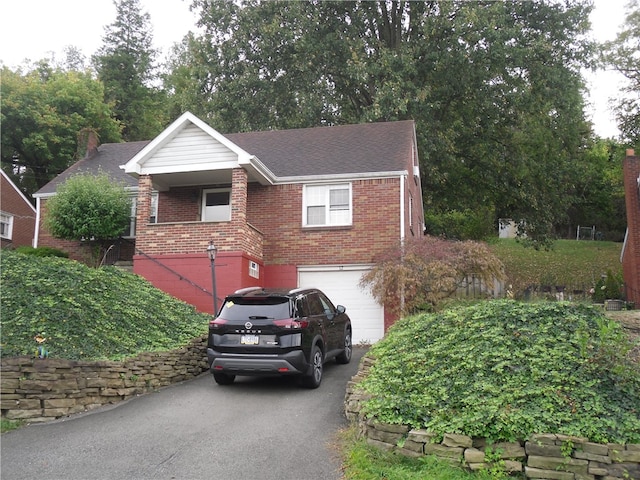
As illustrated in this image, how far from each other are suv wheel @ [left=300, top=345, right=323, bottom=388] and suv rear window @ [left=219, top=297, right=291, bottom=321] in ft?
2.83

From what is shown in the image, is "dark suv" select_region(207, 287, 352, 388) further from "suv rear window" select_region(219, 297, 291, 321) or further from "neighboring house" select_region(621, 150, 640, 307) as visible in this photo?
"neighboring house" select_region(621, 150, 640, 307)

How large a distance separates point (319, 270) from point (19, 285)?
8298mm

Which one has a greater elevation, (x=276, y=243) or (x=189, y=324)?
(x=276, y=243)

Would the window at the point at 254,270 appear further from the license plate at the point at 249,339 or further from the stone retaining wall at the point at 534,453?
the stone retaining wall at the point at 534,453

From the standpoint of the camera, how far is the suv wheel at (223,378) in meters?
9.43

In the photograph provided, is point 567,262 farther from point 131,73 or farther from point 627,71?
point 131,73

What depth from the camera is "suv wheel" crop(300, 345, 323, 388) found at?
8984 millimetres

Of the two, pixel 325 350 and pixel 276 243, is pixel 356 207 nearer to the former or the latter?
pixel 276 243

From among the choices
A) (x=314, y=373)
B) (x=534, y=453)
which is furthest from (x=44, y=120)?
(x=534, y=453)

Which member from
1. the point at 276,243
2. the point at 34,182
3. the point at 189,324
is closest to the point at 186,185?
Answer: the point at 276,243

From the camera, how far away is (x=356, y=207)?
1603 centimetres

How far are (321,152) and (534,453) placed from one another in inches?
552

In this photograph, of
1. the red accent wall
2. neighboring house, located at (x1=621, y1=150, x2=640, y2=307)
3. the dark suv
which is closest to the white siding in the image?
the red accent wall

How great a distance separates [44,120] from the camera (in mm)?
31750
